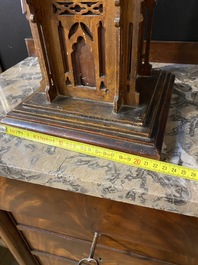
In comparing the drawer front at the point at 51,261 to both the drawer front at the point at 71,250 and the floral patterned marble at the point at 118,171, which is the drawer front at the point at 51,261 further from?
the floral patterned marble at the point at 118,171

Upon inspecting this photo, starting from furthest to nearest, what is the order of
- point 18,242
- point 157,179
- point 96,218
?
point 18,242 → point 96,218 → point 157,179

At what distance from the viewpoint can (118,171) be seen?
445 millimetres

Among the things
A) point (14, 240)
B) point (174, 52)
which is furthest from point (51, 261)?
point (174, 52)

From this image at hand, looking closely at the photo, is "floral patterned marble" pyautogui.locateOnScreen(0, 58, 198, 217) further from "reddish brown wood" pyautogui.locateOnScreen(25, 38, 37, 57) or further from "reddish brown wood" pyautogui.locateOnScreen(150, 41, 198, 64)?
"reddish brown wood" pyautogui.locateOnScreen(25, 38, 37, 57)

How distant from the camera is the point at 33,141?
0.54 m

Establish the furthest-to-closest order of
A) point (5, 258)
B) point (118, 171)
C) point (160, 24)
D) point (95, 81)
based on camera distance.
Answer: point (5, 258) → point (160, 24) → point (95, 81) → point (118, 171)

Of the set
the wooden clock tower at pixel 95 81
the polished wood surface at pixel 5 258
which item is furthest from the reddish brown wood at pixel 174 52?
the polished wood surface at pixel 5 258

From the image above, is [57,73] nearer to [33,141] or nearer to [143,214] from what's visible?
[33,141]

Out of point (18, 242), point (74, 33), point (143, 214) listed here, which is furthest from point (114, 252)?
point (74, 33)

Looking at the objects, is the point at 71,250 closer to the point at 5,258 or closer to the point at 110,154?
the point at 110,154

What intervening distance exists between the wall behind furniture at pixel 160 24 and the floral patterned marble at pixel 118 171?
1.09 ft

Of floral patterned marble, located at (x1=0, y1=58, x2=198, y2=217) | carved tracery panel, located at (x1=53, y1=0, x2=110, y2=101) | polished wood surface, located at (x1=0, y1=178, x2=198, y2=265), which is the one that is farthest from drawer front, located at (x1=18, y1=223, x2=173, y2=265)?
carved tracery panel, located at (x1=53, y1=0, x2=110, y2=101)

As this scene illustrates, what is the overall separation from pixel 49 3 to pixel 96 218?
0.47 metres

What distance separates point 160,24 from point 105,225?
2.23 ft
